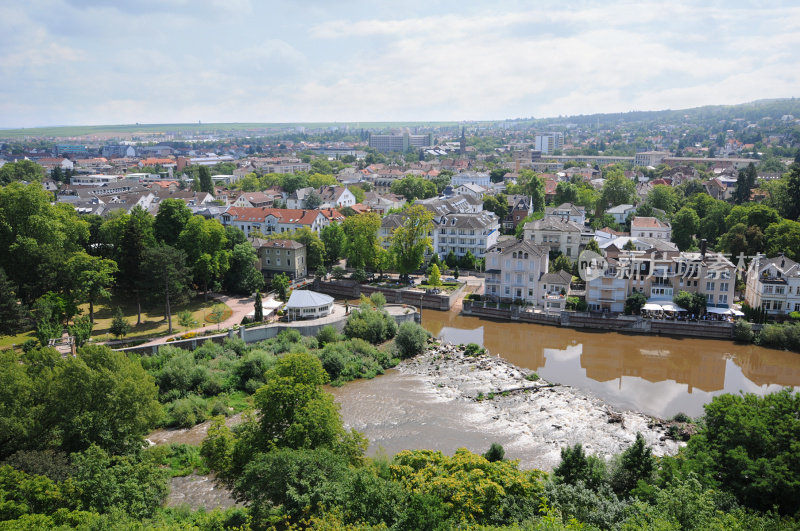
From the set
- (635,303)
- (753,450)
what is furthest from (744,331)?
(753,450)

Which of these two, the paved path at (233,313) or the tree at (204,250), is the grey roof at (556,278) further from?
the tree at (204,250)

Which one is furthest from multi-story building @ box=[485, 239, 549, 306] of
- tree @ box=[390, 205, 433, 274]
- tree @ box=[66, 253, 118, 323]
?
tree @ box=[66, 253, 118, 323]

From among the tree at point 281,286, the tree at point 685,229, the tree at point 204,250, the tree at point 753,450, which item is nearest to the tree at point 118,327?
the tree at point 204,250

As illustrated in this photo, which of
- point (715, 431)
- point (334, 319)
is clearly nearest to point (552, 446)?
point (715, 431)

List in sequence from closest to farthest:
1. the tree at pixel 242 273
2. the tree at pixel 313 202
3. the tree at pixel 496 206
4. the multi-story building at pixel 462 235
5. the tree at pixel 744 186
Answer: the tree at pixel 242 273
the multi-story building at pixel 462 235
the tree at pixel 496 206
the tree at pixel 744 186
the tree at pixel 313 202

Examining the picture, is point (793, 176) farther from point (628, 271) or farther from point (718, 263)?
point (628, 271)

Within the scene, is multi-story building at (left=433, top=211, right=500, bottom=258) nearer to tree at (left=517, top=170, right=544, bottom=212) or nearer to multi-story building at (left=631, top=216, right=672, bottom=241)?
multi-story building at (left=631, top=216, right=672, bottom=241)
